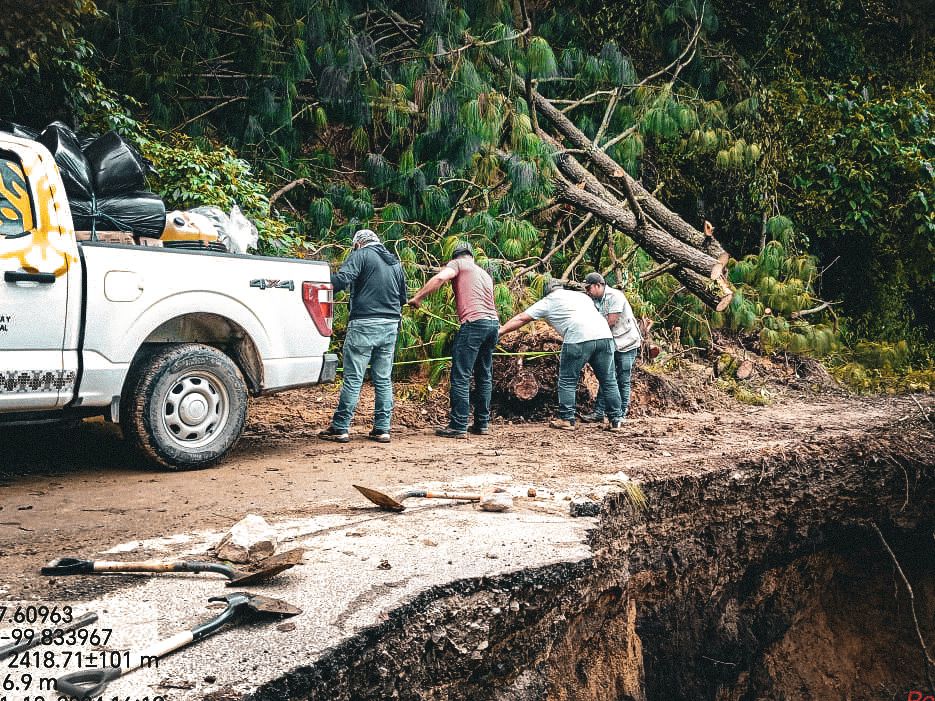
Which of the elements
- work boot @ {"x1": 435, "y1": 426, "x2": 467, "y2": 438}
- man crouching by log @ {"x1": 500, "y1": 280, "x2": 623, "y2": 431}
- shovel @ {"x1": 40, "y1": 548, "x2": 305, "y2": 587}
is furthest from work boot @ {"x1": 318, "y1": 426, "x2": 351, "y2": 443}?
shovel @ {"x1": 40, "y1": 548, "x2": 305, "y2": 587}

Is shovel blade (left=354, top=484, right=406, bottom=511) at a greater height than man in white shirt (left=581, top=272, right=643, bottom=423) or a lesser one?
lesser

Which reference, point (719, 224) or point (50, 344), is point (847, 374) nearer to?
point (719, 224)

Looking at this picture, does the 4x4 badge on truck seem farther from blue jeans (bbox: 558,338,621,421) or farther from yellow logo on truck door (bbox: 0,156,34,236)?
blue jeans (bbox: 558,338,621,421)

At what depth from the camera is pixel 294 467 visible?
6.48 meters

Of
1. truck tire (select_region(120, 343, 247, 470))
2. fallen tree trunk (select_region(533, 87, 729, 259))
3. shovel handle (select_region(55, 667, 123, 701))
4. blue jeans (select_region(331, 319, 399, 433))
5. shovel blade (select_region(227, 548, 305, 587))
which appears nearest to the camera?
shovel handle (select_region(55, 667, 123, 701))

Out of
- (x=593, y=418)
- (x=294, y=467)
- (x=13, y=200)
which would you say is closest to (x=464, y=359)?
(x=593, y=418)

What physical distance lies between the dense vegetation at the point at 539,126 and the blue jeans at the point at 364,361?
5.98 feet

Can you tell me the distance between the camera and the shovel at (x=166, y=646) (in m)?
2.58

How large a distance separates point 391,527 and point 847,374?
11.9 m

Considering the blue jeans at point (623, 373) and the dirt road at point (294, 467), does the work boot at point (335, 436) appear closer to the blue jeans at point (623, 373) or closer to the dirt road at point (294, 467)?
the dirt road at point (294, 467)

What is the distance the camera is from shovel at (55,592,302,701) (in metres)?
2.58

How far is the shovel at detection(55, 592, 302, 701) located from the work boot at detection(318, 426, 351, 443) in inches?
163

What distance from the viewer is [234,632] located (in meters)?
3.10

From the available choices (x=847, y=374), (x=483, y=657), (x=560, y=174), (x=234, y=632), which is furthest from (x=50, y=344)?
(x=847, y=374)
